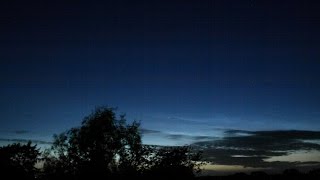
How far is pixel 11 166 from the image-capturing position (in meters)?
51.7

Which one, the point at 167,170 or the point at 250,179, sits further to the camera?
the point at 250,179

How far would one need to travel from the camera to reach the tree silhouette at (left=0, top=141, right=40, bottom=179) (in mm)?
50825

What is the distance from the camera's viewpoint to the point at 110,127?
55.3 m

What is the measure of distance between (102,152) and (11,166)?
1124 cm

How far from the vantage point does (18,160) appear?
57.4 metres

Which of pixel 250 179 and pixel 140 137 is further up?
pixel 140 137

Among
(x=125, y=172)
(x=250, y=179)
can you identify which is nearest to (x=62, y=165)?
(x=125, y=172)

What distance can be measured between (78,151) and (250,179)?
2674cm

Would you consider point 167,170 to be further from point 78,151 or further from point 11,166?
point 11,166

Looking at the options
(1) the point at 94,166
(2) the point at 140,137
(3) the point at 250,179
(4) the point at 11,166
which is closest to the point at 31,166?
(4) the point at 11,166

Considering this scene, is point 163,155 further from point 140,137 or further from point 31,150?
point 31,150

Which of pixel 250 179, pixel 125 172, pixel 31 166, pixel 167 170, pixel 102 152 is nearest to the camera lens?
pixel 167 170

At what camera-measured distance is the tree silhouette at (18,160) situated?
5083 centimetres

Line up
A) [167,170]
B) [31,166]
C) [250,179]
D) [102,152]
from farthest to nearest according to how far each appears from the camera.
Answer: [250,179] < [31,166] < [102,152] < [167,170]
